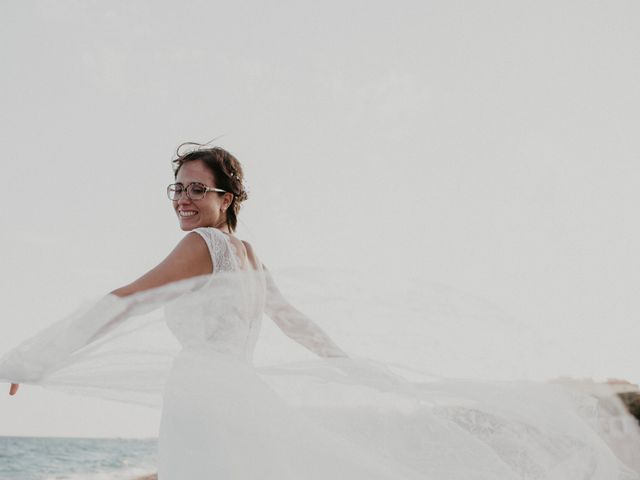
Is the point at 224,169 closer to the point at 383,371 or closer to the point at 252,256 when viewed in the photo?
the point at 252,256

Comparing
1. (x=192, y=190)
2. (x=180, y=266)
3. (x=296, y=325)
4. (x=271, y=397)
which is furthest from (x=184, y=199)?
(x=271, y=397)

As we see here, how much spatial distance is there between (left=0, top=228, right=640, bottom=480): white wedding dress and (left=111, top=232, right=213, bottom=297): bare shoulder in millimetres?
32

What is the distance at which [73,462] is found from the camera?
119ft

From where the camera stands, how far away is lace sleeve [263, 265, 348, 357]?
9.40ft

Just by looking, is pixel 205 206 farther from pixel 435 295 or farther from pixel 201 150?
pixel 435 295

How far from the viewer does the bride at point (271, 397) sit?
225 cm

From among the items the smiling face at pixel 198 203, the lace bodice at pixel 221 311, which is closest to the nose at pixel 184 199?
the smiling face at pixel 198 203

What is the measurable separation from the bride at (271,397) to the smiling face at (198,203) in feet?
1.07

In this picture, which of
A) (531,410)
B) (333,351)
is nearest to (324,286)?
(333,351)

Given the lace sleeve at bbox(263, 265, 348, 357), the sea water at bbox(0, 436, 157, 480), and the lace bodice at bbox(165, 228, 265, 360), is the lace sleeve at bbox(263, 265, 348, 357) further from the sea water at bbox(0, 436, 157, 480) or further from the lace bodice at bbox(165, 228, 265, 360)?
the sea water at bbox(0, 436, 157, 480)

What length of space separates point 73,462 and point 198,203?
37.7 meters

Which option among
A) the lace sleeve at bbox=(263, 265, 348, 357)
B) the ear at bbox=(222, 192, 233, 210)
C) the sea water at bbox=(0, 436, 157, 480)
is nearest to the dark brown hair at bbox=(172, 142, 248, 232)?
the ear at bbox=(222, 192, 233, 210)

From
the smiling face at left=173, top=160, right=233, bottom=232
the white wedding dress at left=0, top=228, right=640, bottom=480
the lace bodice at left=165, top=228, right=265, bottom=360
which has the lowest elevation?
the white wedding dress at left=0, top=228, right=640, bottom=480

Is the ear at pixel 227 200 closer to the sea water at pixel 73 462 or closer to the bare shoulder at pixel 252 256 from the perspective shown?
the bare shoulder at pixel 252 256
